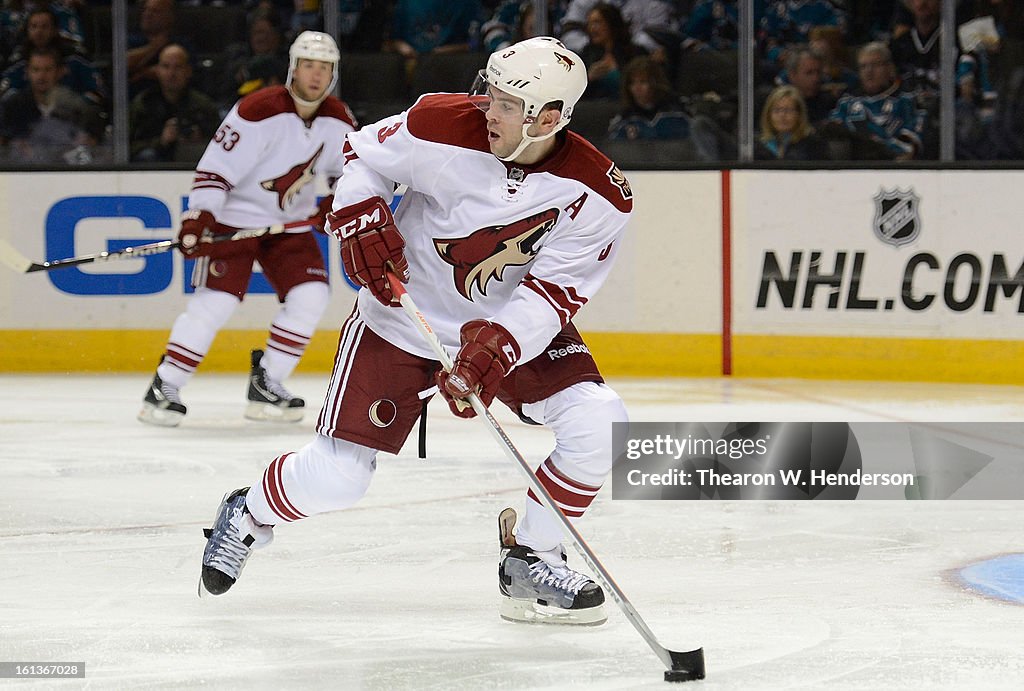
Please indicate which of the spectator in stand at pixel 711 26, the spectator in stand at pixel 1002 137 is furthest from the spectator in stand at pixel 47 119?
the spectator in stand at pixel 1002 137

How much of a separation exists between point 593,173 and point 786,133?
3.83 meters

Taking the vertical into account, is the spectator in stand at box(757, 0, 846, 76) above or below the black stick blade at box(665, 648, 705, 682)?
above

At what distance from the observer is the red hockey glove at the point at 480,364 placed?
235cm

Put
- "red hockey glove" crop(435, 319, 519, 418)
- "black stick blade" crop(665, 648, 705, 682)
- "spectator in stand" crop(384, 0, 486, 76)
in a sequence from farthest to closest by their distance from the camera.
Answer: "spectator in stand" crop(384, 0, 486, 76), "red hockey glove" crop(435, 319, 519, 418), "black stick blade" crop(665, 648, 705, 682)

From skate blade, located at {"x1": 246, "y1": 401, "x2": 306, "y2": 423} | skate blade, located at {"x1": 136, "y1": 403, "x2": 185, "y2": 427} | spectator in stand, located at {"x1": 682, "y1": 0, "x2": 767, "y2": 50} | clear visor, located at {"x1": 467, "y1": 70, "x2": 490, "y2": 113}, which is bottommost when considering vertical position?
skate blade, located at {"x1": 246, "y1": 401, "x2": 306, "y2": 423}

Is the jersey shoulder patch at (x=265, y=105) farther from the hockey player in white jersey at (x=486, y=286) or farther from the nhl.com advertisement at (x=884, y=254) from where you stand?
the hockey player in white jersey at (x=486, y=286)

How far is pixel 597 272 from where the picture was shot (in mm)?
2547

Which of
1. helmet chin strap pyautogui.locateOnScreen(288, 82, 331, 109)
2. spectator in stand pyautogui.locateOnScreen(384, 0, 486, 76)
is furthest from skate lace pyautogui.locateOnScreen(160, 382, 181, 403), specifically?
spectator in stand pyautogui.locateOnScreen(384, 0, 486, 76)

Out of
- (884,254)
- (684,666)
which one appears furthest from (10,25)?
(684,666)

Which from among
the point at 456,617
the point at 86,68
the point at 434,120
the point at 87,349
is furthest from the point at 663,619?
the point at 86,68

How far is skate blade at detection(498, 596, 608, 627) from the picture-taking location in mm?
2555

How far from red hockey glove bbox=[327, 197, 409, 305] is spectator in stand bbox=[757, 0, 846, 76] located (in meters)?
3.99

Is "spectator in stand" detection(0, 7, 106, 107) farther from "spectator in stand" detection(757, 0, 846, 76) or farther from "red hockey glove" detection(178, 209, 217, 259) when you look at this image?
"spectator in stand" detection(757, 0, 846, 76)

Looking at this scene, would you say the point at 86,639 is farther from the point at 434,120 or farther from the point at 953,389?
the point at 953,389
